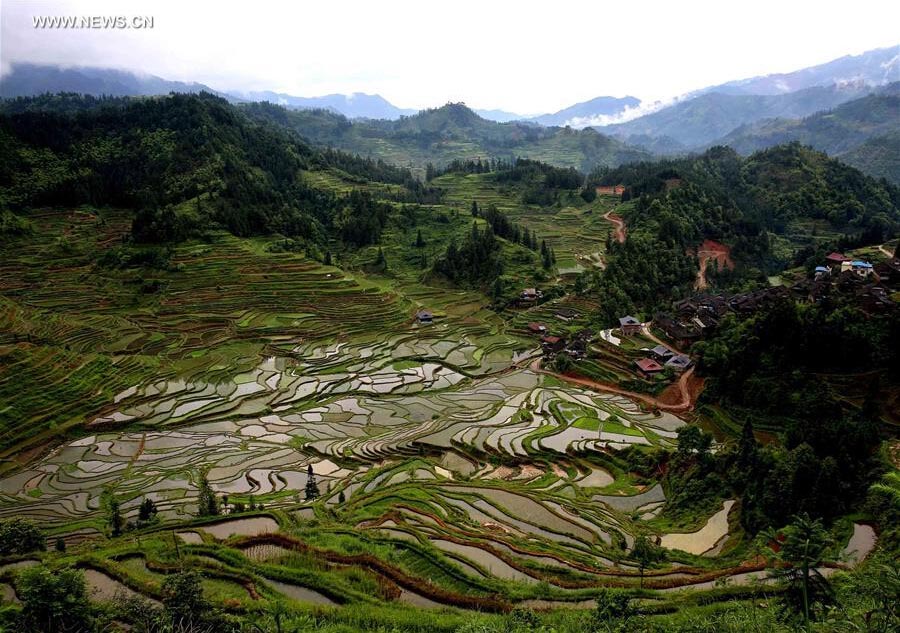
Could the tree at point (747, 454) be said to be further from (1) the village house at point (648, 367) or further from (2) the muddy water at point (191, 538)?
(2) the muddy water at point (191, 538)

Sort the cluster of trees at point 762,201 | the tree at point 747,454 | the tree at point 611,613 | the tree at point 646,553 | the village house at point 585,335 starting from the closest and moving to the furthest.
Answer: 1. the tree at point 611,613
2. the tree at point 646,553
3. the tree at point 747,454
4. the village house at point 585,335
5. the cluster of trees at point 762,201

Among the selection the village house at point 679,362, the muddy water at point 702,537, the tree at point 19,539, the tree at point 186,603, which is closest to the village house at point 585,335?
the village house at point 679,362

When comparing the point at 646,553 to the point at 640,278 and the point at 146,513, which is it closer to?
the point at 146,513

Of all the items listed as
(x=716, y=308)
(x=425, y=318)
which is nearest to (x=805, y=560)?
(x=716, y=308)

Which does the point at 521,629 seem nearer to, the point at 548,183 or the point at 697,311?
the point at 697,311

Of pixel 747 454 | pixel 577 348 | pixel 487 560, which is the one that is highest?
pixel 747 454

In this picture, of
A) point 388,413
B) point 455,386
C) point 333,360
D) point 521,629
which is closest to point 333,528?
point 521,629
